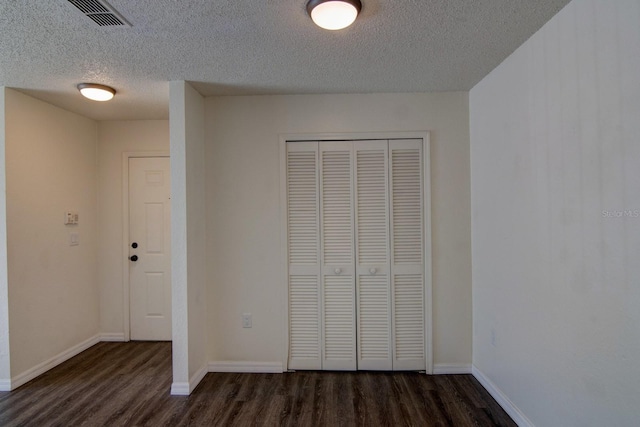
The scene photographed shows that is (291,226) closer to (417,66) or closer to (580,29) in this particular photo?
(417,66)

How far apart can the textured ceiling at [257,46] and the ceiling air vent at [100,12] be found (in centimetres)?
4

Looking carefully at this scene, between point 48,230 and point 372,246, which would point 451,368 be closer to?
point 372,246

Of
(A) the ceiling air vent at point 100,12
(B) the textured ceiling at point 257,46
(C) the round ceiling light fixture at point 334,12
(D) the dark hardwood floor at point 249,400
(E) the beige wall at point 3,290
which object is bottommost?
(D) the dark hardwood floor at point 249,400

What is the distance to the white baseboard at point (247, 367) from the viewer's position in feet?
9.55

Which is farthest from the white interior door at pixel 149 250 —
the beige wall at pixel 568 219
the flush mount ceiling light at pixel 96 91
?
the beige wall at pixel 568 219

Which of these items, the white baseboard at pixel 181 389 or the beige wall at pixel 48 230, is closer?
the white baseboard at pixel 181 389

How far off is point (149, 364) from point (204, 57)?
2801mm

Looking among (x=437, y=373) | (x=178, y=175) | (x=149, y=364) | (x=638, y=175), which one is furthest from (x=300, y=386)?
(x=638, y=175)

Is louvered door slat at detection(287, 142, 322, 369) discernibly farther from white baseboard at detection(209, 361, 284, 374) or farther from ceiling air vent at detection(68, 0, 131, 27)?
ceiling air vent at detection(68, 0, 131, 27)

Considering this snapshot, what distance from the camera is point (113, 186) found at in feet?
12.2

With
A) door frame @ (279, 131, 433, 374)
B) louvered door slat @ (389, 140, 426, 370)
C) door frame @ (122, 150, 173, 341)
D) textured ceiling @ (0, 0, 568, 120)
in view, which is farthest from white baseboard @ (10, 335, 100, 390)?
louvered door slat @ (389, 140, 426, 370)

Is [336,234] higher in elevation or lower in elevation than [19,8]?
lower

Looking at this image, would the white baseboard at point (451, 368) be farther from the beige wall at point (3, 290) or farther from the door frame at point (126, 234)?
the beige wall at point (3, 290)

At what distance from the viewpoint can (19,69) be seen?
2.37m
